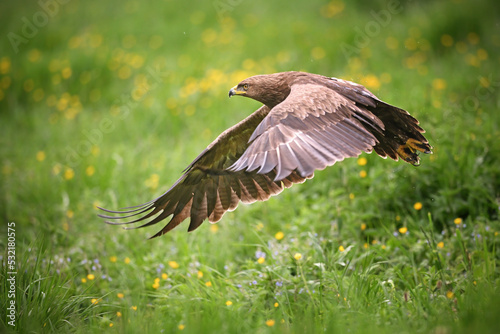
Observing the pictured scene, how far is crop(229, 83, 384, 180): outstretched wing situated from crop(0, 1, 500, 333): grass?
88 cm

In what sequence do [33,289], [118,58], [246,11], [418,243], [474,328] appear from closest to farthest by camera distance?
1. [474,328]
2. [33,289]
3. [418,243]
4. [118,58]
5. [246,11]

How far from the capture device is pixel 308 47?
8062 millimetres

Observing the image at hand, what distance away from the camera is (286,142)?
10.0 ft

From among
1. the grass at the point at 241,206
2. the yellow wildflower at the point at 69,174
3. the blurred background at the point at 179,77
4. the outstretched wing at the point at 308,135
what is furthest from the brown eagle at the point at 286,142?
the yellow wildflower at the point at 69,174

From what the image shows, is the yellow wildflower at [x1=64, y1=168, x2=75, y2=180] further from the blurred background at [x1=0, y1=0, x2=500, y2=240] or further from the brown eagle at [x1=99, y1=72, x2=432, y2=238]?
the brown eagle at [x1=99, y1=72, x2=432, y2=238]

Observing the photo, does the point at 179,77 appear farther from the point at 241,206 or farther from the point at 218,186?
the point at 218,186

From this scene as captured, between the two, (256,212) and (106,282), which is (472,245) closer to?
(256,212)

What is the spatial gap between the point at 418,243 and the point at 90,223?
3.40 meters

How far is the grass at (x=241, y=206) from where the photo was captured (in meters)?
3.30

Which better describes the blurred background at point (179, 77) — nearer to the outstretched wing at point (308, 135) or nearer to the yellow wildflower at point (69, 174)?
the yellow wildflower at point (69, 174)

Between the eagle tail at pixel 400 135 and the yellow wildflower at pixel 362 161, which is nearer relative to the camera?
the eagle tail at pixel 400 135

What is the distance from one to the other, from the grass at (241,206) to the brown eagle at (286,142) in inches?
19.1

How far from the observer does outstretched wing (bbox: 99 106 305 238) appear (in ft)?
13.6

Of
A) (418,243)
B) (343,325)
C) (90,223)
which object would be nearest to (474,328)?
(343,325)
